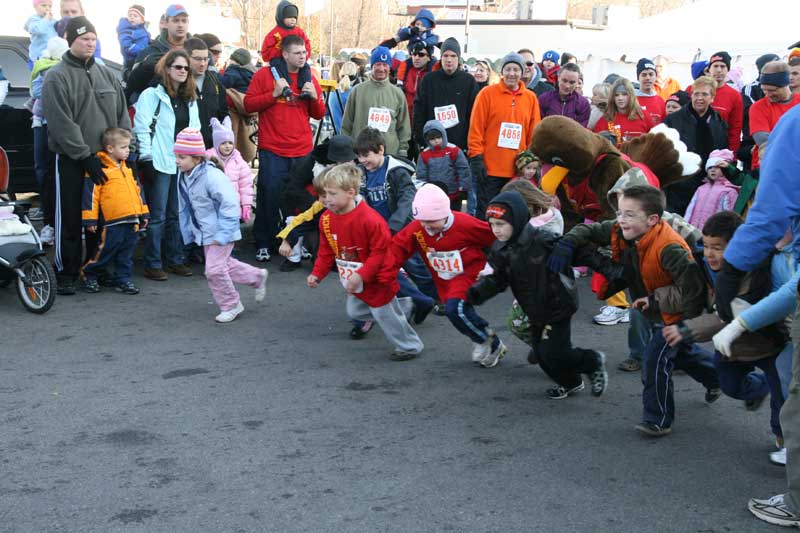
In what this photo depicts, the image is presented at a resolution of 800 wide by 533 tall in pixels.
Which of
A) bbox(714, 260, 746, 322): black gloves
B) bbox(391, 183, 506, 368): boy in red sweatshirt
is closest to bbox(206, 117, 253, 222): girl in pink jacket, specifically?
bbox(391, 183, 506, 368): boy in red sweatshirt

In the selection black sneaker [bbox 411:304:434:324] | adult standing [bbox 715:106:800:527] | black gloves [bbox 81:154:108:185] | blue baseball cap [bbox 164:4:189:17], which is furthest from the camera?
blue baseball cap [bbox 164:4:189:17]

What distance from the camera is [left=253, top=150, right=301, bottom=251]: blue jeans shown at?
961cm

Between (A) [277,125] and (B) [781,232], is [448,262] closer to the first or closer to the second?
(B) [781,232]

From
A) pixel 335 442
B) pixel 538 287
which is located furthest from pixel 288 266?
pixel 335 442

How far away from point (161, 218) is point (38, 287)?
61.1 inches

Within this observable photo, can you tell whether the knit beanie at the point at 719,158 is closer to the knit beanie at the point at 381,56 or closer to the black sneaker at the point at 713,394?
the black sneaker at the point at 713,394

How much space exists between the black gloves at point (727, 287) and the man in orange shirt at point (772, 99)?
14.8 feet

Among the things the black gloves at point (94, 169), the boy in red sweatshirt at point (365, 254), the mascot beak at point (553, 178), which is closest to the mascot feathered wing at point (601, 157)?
the mascot beak at point (553, 178)

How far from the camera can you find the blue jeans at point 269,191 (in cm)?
961

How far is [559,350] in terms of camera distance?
538 cm

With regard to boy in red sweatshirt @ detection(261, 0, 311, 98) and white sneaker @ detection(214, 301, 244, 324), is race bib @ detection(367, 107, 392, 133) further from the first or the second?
white sneaker @ detection(214, 301, 244, 324)

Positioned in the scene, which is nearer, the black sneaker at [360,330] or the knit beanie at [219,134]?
the black sneaker at [360,330]

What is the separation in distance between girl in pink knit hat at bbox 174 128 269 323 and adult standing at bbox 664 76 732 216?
4100 millimetres

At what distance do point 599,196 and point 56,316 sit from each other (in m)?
4.35
